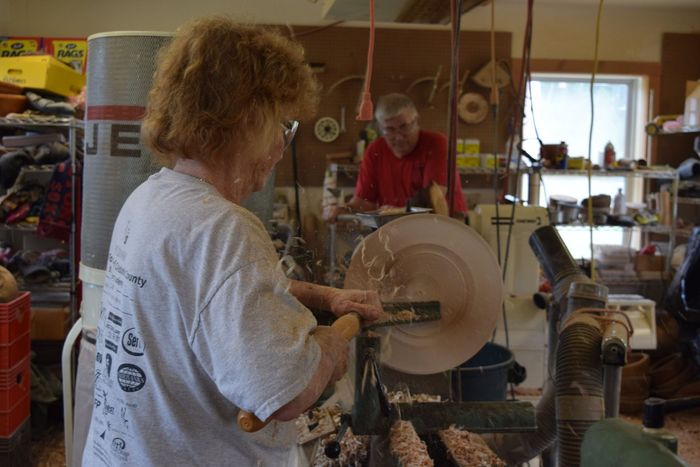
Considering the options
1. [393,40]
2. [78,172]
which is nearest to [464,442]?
[78,172]

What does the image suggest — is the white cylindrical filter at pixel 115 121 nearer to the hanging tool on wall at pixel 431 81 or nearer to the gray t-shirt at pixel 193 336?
the gray t-shirt at pixel 193 336

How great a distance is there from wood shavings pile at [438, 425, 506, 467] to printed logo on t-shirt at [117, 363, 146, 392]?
69 centimetres

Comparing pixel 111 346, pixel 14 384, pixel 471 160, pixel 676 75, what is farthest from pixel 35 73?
pixel 676 75

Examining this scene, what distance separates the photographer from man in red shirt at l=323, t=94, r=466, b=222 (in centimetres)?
308

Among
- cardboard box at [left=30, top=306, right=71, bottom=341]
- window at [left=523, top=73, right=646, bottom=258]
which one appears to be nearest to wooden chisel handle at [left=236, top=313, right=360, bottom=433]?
cardboard box at [left=30, top=306, right=71, bottom=341]

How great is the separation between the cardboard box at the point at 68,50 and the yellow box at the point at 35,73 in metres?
0.61

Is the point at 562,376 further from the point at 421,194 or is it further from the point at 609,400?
the point at 421,194

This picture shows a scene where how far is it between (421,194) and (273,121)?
1134mm

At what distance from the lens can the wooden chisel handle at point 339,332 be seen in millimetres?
877

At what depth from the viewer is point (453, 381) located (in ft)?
7.09

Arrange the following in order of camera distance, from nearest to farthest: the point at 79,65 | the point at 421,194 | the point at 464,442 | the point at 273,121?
1. the point at 273,121
2. the point at 464,442
3. the point at 421,194
4. the point at 79,65

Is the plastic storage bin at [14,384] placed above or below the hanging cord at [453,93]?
below

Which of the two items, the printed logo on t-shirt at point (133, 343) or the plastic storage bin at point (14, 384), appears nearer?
the printed logo on t-shirt at point (133, 343)

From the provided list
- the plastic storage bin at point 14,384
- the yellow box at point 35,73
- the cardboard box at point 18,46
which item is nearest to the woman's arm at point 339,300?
the plastic storage bin at point 14,384
